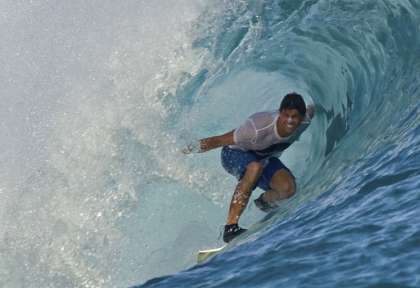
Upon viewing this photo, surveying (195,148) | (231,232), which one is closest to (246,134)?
(195,148)

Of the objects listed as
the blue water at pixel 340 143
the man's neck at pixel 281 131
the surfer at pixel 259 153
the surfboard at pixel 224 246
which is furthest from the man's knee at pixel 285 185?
the man's neck at pixel 281 131

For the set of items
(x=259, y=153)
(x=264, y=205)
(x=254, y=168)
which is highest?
(x=259, y=153)

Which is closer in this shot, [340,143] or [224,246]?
[224,246]

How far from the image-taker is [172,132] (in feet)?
36.9

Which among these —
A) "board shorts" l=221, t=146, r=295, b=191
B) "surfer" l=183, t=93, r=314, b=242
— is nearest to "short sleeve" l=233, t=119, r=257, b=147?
"surfer" l=183, t=93, r=314, b=242

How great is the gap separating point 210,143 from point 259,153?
506 mm

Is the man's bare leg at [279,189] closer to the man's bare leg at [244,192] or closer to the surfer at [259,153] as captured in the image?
the surfer at [259,153]

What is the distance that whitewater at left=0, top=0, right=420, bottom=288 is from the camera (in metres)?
9.44

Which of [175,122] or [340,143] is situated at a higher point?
[175,122]

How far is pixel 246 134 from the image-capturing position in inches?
350

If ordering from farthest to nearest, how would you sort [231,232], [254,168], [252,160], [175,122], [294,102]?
1. [175,122]
2. [252,160]
3. [254,168]
4. [231,232]
5. [294,102]

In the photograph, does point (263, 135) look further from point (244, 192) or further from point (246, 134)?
point (244, 192)

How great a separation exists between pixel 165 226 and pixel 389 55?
3.30m

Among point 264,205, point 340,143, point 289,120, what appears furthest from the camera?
point 340,143
